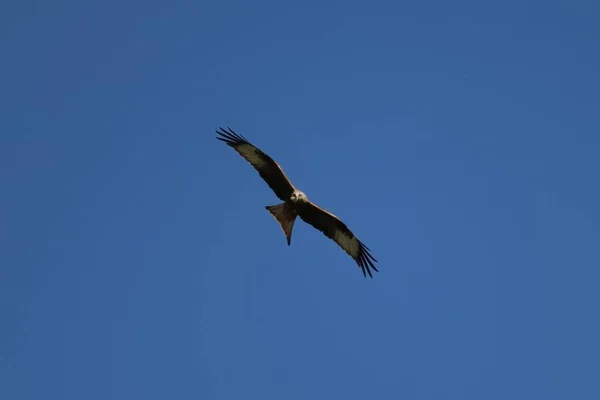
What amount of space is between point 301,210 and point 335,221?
0.85 meters

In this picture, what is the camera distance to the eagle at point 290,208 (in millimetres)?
18625

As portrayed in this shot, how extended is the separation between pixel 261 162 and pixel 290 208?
1171 mm

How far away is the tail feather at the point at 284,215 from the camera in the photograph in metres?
18.6

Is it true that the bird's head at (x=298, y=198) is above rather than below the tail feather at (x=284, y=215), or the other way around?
above

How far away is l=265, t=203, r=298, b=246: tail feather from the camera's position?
1856 cm

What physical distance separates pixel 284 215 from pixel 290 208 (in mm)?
193

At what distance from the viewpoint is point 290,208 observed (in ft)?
61.4

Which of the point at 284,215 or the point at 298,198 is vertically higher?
the point at 298,198

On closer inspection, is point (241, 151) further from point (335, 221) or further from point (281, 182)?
point (335, 221)

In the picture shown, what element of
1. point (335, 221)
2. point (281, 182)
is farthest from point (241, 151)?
point (335, 221)

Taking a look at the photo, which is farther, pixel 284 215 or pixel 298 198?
pixel 284 215

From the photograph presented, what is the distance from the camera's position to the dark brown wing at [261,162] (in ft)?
61.7

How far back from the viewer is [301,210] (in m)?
18.9

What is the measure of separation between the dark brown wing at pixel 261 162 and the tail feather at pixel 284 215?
0.29 meters
